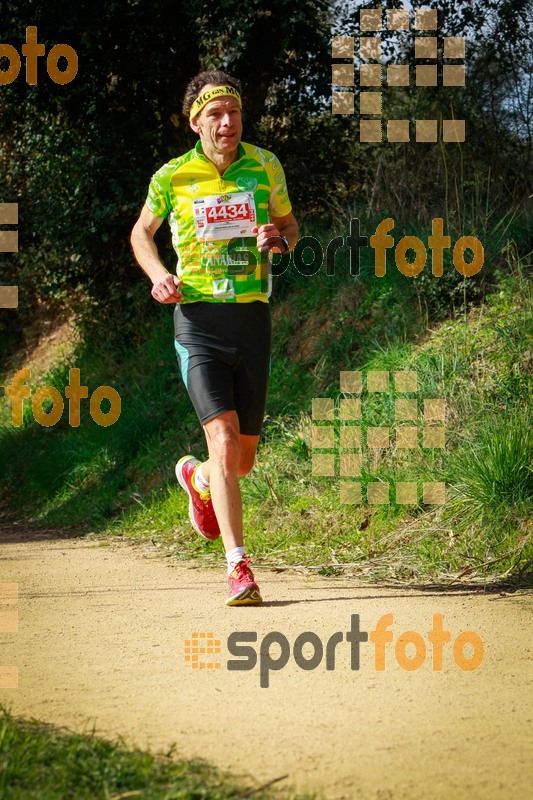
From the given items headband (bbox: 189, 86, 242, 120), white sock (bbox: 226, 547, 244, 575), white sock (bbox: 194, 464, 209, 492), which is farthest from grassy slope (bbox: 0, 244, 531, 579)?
headband (bbox: 189, 86, 242, 120)

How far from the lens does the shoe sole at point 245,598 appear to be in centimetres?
495

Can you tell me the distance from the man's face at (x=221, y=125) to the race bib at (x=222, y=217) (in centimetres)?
25

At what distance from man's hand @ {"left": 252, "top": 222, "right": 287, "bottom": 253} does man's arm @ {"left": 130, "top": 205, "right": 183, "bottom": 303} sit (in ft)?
1.46

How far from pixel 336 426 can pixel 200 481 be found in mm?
2050

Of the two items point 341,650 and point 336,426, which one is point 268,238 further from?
point 336,426

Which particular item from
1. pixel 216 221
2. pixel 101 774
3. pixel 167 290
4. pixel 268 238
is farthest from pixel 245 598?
pixel 101 774

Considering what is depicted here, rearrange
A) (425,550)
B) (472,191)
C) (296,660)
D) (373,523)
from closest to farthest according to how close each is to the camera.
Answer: (296,660)
(425,550)
(373,523)
(472,191)

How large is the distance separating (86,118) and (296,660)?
351 inches

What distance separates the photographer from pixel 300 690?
359cm

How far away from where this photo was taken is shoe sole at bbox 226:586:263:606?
495 cm

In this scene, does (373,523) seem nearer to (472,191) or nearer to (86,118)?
(472,191)

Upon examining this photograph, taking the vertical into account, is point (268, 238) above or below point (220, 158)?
below

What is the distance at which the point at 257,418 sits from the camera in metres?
5.58

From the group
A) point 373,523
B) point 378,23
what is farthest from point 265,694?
point 378,23
